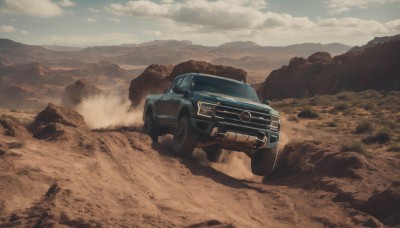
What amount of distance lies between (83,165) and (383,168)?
755 cm

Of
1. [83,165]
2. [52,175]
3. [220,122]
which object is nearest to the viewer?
[52,175]

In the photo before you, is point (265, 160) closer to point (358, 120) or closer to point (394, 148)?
point (394, 148)

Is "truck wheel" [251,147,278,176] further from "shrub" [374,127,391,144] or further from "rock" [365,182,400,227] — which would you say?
"shrub" [374,127,391,144]

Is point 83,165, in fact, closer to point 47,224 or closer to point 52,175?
point 52,175

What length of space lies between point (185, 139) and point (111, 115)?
20.3 meters

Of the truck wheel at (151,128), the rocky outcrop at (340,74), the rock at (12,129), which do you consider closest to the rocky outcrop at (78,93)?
the rocky outcrop at (340,74)

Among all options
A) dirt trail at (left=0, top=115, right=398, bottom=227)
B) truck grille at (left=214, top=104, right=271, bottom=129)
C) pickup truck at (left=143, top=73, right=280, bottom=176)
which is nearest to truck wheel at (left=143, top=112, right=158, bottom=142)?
pickup truck at (left=143, top=73, right=280, bottom=176)

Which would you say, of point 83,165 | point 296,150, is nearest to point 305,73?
point 296,150

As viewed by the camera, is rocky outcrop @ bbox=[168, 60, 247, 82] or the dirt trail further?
rocky outcrop @ bbox=[168, 60, 247, 82]

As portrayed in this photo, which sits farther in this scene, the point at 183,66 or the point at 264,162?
the point at 183,66

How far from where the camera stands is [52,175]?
6.20 metres

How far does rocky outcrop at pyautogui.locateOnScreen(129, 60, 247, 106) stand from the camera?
3177 cm

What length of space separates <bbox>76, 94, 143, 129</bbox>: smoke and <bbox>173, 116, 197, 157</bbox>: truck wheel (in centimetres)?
1027

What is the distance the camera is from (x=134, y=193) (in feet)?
21.0
